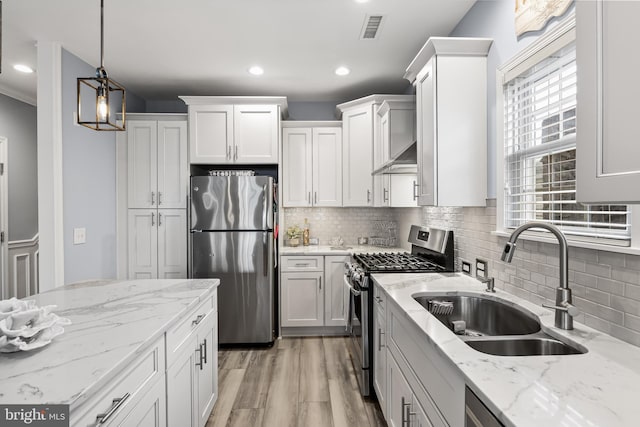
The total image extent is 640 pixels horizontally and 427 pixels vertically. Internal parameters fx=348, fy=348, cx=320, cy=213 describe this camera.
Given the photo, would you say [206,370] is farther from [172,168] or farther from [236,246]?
[172,168]

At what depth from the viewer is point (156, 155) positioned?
372 cm

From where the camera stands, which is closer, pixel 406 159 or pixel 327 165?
pixel 406 159

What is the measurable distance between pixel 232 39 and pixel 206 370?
243 cm

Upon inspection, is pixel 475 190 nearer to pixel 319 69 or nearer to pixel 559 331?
pixel 559 331

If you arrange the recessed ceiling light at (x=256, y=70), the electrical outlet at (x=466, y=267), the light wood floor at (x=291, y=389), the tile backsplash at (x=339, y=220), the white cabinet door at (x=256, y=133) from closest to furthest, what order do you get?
1. the light wood floor at (x=291, y=389)
2. the electrical outlet at (x=466, y=267)
3. the recessed ceiling light at (x=256, y=70)
4. the white cabinet door at (x=256, y=133)
5. the tile backsplash at (x=339, y=220)

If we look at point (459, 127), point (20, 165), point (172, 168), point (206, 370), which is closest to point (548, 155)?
point (459, 127)

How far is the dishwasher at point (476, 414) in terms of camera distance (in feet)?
2.78

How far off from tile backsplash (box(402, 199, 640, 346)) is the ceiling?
1475 mm

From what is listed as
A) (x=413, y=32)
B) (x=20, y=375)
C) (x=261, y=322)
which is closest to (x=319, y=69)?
(x=413, y=32)

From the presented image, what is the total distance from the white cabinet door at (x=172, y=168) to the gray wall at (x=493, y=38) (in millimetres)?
2893

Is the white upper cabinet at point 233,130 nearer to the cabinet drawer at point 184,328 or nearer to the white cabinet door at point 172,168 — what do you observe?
the white cabinet door at point 172,168

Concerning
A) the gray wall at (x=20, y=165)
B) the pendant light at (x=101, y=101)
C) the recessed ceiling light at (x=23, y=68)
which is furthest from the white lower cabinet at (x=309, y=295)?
the gray wall at (x=20, y=165)

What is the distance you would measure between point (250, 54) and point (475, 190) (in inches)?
86.2

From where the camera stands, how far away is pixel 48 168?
2.82 m
